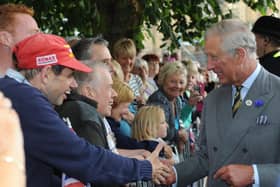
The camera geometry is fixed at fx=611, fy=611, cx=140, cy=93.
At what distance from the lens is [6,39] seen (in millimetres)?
3955

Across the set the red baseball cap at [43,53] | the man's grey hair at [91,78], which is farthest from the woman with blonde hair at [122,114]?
the red baseball cap at [43,53]

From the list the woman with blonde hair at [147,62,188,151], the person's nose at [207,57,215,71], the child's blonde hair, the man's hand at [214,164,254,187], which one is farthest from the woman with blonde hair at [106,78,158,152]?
the woman with blonde hair at [147,62,188,151]

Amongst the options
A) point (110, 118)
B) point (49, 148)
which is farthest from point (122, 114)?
point (49, 148)

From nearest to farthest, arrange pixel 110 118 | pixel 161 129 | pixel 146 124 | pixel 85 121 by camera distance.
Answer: pixel 85 121 < pixel 110 118 < pixel 146 124 < pixel 161 129

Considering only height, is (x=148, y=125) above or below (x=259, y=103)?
below

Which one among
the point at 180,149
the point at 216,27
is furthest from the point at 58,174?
the point at 180,149

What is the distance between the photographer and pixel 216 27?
13.3 ft

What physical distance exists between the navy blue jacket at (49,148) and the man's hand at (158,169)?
52 cm

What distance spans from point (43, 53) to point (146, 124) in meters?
2.61

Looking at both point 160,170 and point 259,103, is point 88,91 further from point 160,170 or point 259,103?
point 259,103

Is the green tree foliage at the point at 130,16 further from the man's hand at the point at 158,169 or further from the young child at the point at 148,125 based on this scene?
the man's hand at the point at 158,169

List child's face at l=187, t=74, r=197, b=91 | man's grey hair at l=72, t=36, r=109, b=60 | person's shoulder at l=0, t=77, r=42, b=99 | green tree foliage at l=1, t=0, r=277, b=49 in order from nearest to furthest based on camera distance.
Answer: person's shoulder at l=0, t=77, r=42, b=99 < man's grey hair at l=72, t=36, r=109, b=60 < green tree foliage at l=1, t=0, r=277, b=49 < child's face at l=187, t=74, r=197, b=91

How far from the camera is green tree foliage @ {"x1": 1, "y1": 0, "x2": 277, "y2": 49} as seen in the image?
8.16 m

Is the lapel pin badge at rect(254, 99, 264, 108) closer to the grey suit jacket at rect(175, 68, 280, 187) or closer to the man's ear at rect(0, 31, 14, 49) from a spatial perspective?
the grey suit jacket at rect(175, 68, 280, 187)
